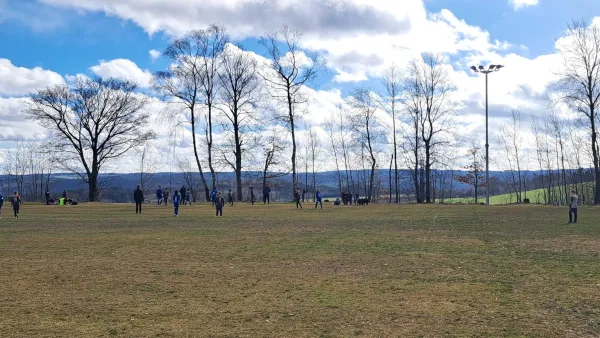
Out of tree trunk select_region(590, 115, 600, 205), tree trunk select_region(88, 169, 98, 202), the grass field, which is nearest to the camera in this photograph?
the grass field

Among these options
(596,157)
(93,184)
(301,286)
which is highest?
(596,157)

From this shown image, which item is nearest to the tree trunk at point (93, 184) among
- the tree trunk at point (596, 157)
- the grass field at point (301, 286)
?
the grass field at point (301, 286)

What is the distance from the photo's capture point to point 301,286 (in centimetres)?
1203

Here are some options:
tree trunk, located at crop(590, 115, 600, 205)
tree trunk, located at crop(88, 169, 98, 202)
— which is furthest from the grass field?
tree trunk, located at crop(88, 169, 98, 202)

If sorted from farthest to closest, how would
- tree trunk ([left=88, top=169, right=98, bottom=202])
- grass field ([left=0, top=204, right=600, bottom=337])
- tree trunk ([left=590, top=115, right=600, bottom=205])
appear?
tree trunk ([left=88, top=169, right=98, bottom=202]) < tree trunk ([left=590, top=115, right=600, bottom=205]) < grass field ([left=0, top=204, right=600, bottom=337])

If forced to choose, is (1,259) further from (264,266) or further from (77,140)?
(77,140)

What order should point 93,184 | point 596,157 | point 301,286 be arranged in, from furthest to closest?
point 93,184 < point 596,157 < point 301,286

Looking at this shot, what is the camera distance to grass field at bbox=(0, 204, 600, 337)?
8773 mm

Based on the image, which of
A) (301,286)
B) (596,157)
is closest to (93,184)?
(596,157)

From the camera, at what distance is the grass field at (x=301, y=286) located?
877 cm

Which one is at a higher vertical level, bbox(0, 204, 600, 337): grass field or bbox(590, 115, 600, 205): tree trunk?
bbox(590, 115, 600, 205): tree trunk

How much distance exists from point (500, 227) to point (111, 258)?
17173 millimetres

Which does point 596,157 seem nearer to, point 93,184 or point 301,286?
point 301,286

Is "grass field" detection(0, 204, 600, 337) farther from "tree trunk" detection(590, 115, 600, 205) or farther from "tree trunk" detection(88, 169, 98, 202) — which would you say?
"tree trunk" detection(88, 169, 98, 202)
